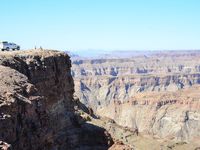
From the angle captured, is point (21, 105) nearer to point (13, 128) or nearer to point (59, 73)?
point (13, 128)

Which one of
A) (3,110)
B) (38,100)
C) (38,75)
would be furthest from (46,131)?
(38,75)

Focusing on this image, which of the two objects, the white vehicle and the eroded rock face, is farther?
the white vehicle

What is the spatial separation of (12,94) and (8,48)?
35.6m

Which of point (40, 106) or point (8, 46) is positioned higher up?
point (8, 46)

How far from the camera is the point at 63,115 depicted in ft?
206

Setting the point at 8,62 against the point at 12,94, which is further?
the point at 8,62

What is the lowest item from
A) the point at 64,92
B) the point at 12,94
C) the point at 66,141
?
the point at 66,141

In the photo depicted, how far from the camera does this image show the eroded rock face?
101 feet

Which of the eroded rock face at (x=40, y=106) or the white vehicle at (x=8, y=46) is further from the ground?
the white vehicle at (x=8, y=46)

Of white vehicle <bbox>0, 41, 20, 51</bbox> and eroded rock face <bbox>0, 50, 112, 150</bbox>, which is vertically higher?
white vehicle <bbox>0, 41, 20, 51</bbox>

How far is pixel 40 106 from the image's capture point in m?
34.2

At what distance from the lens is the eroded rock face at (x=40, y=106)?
30.8m

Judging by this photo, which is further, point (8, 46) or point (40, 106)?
point (8, 46)

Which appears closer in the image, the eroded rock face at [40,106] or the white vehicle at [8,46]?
the eroded rock face at [40,106]
